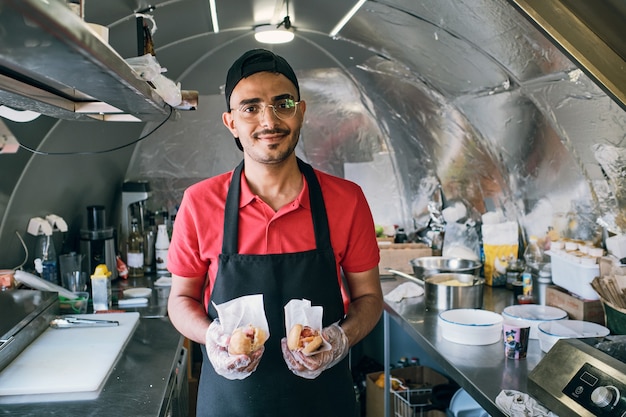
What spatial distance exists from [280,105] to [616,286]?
134 cm

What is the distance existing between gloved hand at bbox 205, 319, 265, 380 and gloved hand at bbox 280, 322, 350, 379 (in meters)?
0.09

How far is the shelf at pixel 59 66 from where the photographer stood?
2.71ft

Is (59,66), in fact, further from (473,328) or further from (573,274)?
(573,274)

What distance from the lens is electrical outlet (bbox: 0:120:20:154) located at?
235 centimetres

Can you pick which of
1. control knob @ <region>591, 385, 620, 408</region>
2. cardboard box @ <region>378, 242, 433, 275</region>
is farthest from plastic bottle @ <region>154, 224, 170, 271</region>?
control knob @ <region>591, 385, 620, 408</region>

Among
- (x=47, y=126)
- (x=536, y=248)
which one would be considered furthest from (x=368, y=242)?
(x=47, y=126)

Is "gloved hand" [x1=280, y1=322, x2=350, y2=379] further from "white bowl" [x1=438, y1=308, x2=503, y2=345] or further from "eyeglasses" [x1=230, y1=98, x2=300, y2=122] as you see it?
"white bowl" [x1=438, y1=308, x2=503, y2=345]

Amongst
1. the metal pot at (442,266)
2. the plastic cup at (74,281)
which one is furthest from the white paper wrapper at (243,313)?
the metal pot at (442,266)

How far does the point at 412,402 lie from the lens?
3.38m

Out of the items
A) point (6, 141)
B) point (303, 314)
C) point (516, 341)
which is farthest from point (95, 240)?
point (516, 341)

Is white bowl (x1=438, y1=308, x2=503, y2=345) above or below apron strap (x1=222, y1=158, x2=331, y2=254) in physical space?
below

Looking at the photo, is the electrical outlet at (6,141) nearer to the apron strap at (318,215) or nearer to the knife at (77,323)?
the knife at (77,323)

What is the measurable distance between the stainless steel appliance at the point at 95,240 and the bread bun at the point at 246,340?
205 cm

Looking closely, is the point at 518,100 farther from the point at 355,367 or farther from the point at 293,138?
the point at 355,367
